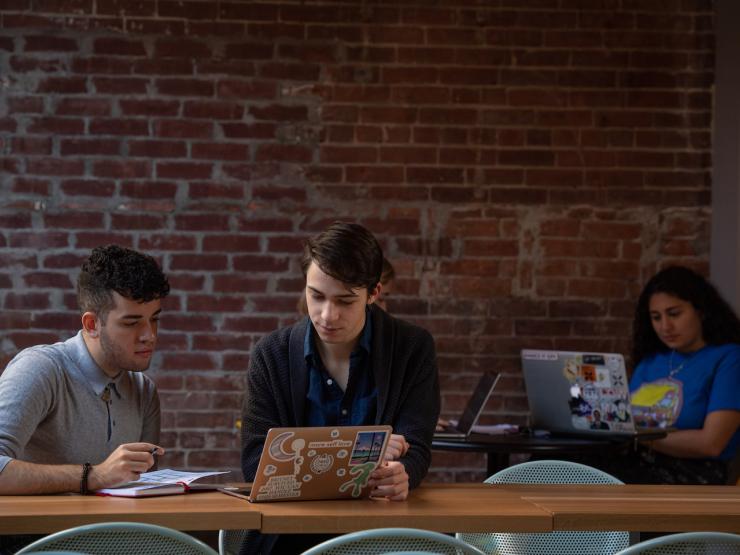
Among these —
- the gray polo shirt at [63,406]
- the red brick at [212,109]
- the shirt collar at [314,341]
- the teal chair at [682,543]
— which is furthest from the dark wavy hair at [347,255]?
the red brick at [212,109]

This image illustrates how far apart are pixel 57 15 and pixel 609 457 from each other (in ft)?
10.1

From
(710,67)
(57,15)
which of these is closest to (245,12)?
(57,15)

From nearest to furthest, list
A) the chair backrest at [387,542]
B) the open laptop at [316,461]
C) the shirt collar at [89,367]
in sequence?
the chair backrest at [387,542] → the open laptop at [316,461] → the shirt collar at [89,367]

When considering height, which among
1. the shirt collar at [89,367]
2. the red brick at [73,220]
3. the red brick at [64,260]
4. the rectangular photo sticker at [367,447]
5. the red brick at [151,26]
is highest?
the red brick at [151,26]

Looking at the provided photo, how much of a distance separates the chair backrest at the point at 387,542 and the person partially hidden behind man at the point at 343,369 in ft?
1.76

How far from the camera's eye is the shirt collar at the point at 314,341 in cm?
275

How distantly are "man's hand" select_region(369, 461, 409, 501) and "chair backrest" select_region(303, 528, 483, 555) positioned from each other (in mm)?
414

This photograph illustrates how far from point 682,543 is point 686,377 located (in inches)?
88.6

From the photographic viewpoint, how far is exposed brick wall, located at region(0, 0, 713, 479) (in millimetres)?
4664

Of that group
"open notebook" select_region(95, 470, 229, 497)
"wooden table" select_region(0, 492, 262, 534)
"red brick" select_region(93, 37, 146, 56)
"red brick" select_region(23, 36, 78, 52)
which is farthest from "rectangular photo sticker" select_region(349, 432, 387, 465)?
"red brick" select_region(23, 36, 78, 52)

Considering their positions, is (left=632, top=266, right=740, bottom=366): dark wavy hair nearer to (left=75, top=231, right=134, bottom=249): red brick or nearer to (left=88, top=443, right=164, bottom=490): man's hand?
(left=75, top=231, right=134, bottom=249): red brick

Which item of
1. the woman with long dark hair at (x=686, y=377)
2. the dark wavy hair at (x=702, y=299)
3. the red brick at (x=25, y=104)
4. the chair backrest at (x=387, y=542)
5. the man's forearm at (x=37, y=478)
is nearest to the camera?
the chair backrest at (x=387, y=542)

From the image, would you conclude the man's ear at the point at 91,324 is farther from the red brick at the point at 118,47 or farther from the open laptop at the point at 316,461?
the red brick at the point at 118,47

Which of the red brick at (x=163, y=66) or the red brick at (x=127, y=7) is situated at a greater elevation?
the red brick at (x=127, y=7)
